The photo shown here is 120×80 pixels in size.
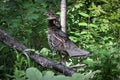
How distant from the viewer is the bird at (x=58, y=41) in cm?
378

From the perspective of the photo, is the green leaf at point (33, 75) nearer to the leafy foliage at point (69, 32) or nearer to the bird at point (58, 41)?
the leafy foliage at point (69, 32)

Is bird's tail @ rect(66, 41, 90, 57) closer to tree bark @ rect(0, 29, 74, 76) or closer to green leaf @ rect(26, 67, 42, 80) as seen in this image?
tree bark @ rect(0, 29, 74, 76)

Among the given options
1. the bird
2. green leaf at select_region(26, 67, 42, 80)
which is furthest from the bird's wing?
green leaf at select_region(26, 67, 42, 80)

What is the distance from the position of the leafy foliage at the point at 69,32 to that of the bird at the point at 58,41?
0.81 ft

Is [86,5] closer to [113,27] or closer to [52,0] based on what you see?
[113,27]

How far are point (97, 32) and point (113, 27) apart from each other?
58cm

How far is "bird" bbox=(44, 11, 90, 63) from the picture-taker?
3780 mm

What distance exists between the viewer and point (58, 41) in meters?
3.83

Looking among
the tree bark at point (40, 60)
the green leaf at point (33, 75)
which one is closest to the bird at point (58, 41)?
the tree bark at point (40, 60)

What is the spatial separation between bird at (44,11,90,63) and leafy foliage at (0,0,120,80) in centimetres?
25

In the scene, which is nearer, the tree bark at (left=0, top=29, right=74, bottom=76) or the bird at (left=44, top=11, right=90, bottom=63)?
the tree bark at (left=0, top=29, right=74, bottom=76)

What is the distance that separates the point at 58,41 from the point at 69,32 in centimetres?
378

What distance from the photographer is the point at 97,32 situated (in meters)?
7.63

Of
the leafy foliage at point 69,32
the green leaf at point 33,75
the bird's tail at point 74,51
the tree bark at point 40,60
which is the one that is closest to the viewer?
the green leaf at point 33,75
